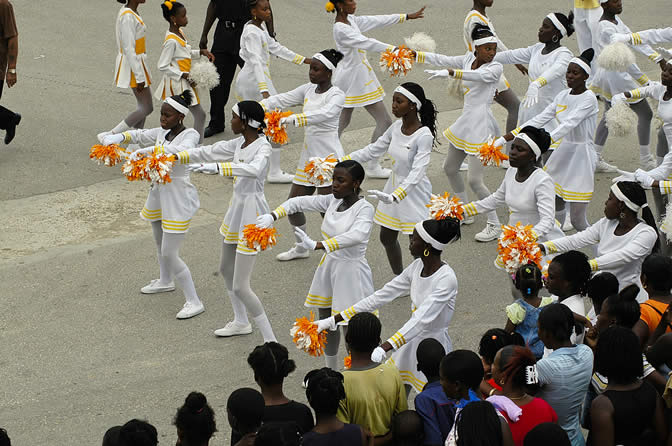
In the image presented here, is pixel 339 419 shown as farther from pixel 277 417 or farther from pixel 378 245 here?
pixel 378 245

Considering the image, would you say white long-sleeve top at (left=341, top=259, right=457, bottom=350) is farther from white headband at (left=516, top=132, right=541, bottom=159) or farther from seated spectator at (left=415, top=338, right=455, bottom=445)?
white headband at (left=516, top=132, right=541, bottom=159)

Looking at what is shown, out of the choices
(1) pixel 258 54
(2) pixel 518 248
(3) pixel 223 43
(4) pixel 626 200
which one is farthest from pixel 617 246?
(3) pixel 223 43

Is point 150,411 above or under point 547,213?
under

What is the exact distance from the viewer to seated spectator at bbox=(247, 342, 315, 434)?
16.2 ft

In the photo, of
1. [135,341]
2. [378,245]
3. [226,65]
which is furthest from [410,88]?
[226,65]

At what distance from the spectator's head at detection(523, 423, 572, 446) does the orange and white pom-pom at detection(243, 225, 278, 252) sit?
3.04m

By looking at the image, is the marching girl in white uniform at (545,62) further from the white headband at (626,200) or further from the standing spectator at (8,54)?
the standing spectator at (8,54)

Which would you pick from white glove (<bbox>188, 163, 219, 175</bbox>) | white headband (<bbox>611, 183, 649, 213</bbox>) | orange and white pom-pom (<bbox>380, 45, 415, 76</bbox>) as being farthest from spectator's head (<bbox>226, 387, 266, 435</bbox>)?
orange and white pom-pom (<bbox>380, 45, 415, 76</bbox>)

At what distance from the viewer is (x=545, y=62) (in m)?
9.99

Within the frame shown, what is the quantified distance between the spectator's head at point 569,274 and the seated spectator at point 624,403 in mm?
1151

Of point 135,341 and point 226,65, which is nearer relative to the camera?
point 135,341

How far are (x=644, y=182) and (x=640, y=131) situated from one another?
11.6 ft

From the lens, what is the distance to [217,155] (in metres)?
7.89

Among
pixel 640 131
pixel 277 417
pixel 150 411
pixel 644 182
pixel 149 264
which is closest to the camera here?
pixel 277 417
